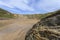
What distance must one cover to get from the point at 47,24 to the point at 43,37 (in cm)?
32

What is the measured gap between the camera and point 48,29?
4199 mm

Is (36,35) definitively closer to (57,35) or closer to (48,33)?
(48,33)

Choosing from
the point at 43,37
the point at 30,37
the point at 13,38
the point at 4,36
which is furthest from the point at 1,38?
the point at 43,37

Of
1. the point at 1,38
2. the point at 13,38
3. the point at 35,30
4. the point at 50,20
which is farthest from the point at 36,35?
the point at 1,38

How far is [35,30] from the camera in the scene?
14.8 ft

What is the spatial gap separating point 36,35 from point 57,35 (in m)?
0.66

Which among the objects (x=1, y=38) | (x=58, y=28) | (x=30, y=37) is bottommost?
(x=1, y=38)

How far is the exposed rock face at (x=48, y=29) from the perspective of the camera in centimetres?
402

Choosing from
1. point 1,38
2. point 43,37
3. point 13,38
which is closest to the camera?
point 43,37

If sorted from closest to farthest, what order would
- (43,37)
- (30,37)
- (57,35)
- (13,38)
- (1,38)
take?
(57,35) → (43,37) → (30,37) → (13,38) → (1,38)

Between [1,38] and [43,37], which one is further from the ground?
[43,37]

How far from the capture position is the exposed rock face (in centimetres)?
402

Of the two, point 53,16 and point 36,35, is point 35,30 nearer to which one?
point 36,35

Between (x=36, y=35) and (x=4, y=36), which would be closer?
(x=36, y=35)
